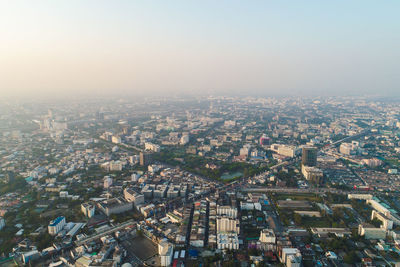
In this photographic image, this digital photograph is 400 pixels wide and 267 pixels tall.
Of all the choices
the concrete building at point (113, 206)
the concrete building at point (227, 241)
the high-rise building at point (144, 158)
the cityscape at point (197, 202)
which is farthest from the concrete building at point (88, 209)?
the high-rise building at point (144, 158)

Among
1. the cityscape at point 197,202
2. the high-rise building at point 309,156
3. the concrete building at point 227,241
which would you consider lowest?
the cityscape at point 197,202

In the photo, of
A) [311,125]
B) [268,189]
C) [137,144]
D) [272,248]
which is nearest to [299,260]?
[272,248]

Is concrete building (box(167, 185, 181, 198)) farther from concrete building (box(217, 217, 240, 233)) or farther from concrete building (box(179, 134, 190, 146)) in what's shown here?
concrete building (box(179, 134, 190, 146))

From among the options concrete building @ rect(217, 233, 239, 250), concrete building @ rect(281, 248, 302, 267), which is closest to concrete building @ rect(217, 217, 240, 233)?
concrete building @ rect(217, 233, 239, 250)

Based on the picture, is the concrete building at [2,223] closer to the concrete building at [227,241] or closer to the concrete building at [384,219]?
the concrete building at [227,241]

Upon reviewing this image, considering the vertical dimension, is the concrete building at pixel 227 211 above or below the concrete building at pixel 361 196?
above

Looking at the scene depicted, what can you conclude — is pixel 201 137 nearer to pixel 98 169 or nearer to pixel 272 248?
pixel 98 169
